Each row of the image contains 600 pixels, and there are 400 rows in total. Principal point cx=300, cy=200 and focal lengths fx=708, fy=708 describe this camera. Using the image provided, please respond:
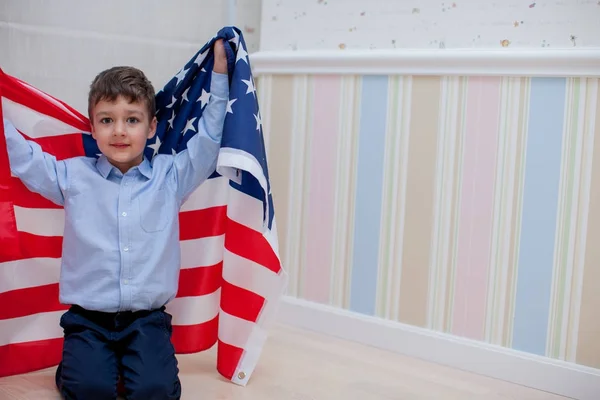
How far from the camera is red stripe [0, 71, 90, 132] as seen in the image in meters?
1.68

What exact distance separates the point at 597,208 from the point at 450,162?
42 cm

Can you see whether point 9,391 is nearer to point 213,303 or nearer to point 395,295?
point 213,303

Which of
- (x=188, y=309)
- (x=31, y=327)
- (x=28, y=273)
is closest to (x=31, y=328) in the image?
(x=31, y=327)

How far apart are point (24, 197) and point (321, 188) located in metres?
0.94

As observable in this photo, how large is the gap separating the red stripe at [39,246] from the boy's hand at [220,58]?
0.60 meters

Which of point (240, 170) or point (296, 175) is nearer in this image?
point (240, 170)

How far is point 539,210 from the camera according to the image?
1912mm

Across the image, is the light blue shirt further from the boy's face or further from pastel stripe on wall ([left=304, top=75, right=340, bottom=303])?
pastel stripe on wall ([left=304, top=75, right=340, bottom=303])

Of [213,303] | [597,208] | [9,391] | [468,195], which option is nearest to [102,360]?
[9,391]

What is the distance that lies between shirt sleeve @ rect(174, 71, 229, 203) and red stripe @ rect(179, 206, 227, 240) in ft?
0.39

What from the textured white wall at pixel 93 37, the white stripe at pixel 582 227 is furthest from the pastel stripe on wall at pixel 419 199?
the textured white wall at pixel 93 37

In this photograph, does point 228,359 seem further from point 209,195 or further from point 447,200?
point 447,200

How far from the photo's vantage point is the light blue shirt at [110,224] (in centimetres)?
168

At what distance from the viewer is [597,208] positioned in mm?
1834
